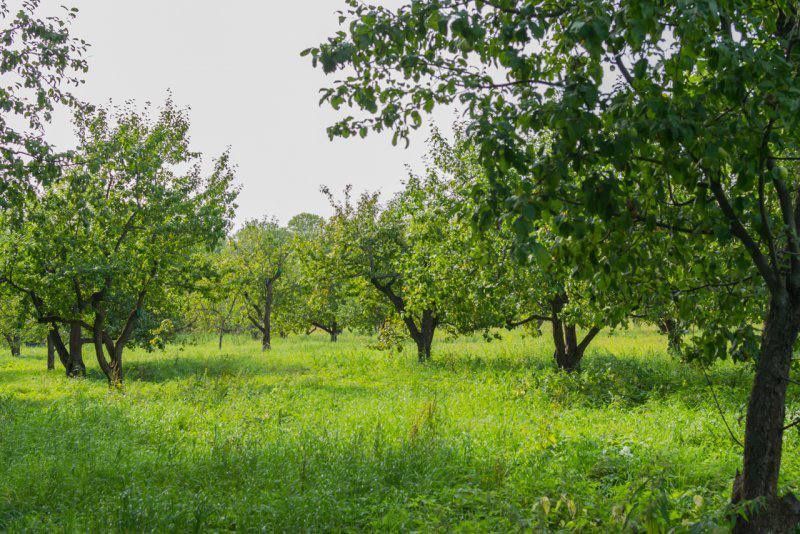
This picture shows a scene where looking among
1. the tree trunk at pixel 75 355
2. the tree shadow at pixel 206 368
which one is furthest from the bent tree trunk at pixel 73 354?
the tree shadow at pixel 206 368

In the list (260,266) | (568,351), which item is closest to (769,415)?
(568,351)

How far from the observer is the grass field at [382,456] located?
5.75 m

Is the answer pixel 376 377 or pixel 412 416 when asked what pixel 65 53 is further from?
pixel 376 377

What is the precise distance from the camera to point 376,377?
1795 centimetres

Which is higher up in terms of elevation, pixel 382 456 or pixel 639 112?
pixel 639 112

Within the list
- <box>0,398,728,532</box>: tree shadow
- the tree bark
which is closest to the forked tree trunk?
<box>0,398,728,532</box>: tree shadow

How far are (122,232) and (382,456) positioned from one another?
40.4ft

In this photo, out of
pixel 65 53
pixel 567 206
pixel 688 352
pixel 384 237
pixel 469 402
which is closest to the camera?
pixel 567 206

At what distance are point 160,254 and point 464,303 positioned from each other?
29.6 ft

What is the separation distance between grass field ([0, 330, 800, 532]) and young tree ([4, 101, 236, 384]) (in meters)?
3.26

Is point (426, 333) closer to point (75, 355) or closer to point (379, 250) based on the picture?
point (379, 250)

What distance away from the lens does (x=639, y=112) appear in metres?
3.07

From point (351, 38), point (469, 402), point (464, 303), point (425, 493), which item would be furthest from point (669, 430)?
point (351, 38)

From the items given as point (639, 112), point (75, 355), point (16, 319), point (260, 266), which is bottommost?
point (75, 355)
